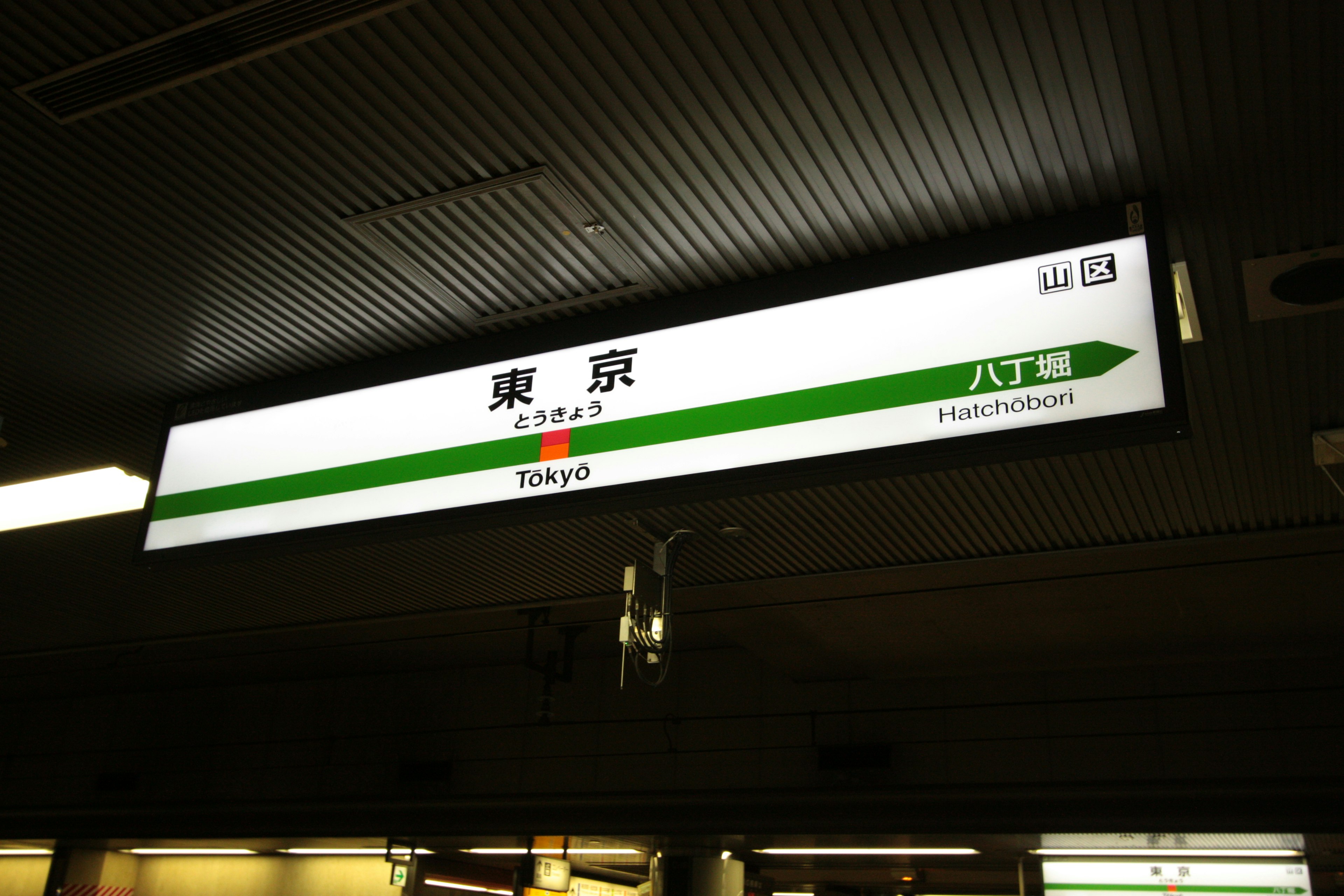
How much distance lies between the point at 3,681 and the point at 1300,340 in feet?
37.0

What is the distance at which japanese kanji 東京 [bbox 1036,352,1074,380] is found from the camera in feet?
8.70

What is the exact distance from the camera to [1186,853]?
800 centimetres

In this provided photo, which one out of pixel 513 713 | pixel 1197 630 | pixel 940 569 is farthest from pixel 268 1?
pixel 513 713

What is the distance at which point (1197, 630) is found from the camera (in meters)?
6.76

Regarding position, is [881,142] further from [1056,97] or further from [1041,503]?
[1041,503]

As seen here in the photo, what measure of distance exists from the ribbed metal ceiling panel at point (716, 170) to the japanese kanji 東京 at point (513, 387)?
0.36 metres

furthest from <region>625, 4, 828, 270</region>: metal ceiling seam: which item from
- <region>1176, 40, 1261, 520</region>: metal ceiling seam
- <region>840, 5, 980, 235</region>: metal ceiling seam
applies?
<region>1176, 40, 1261, 520</region>: metal ceiling seam

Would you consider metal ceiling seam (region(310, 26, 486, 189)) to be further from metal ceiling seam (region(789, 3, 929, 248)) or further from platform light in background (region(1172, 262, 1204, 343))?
platform light in background (region(1172, 262, 1204, 343))

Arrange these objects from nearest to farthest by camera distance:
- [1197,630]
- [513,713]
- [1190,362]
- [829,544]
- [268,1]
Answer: [268,1] < [1190,362] < [829,544] < [1197,630] < [513,713]

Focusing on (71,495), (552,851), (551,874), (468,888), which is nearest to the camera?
(71,495)

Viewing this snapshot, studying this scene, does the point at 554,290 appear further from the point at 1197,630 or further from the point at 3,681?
the point at 3,681

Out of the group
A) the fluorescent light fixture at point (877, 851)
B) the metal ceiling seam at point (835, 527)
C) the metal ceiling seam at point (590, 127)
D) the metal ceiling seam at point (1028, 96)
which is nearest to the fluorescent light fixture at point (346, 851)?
the fluorescent light fixture at point (877, 851)

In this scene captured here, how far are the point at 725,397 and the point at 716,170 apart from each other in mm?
720

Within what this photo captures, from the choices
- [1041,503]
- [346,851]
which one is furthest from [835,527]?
[346,851]
